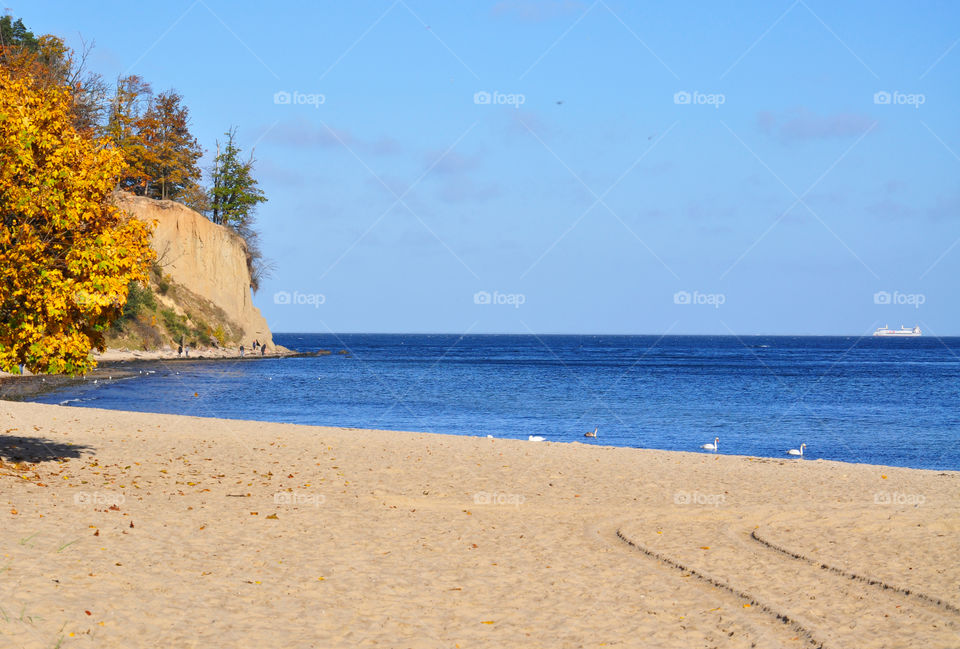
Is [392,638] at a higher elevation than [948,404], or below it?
below

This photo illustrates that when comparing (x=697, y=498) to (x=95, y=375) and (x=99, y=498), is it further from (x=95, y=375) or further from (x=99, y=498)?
(x=95, y=375)

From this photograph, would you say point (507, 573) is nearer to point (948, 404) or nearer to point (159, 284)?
point (948, 404)

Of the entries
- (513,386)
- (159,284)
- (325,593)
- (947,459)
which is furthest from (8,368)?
(159,284)

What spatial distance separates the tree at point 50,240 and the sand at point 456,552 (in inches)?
106

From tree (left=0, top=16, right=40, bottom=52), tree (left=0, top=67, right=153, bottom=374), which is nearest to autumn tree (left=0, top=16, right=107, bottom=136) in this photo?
tree (left=0, top=16, right=40, bottom=52)

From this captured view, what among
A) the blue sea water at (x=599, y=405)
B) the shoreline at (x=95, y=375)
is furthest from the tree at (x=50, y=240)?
the blue sea water at (x=599, y=405)

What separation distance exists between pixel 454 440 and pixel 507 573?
50.8 ft

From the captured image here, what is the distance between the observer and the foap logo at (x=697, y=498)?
1733 centimetres

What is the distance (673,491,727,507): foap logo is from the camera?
17.3 metres

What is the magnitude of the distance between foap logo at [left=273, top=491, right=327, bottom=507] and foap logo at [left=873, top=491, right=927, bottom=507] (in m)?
11.1

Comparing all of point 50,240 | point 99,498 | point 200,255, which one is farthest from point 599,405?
point 200,255

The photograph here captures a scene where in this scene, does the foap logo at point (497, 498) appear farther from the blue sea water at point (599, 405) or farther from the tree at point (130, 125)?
the tree at point (130, 125)

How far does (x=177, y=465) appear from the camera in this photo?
1953cm

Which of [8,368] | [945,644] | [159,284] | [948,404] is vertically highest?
[159,284]
